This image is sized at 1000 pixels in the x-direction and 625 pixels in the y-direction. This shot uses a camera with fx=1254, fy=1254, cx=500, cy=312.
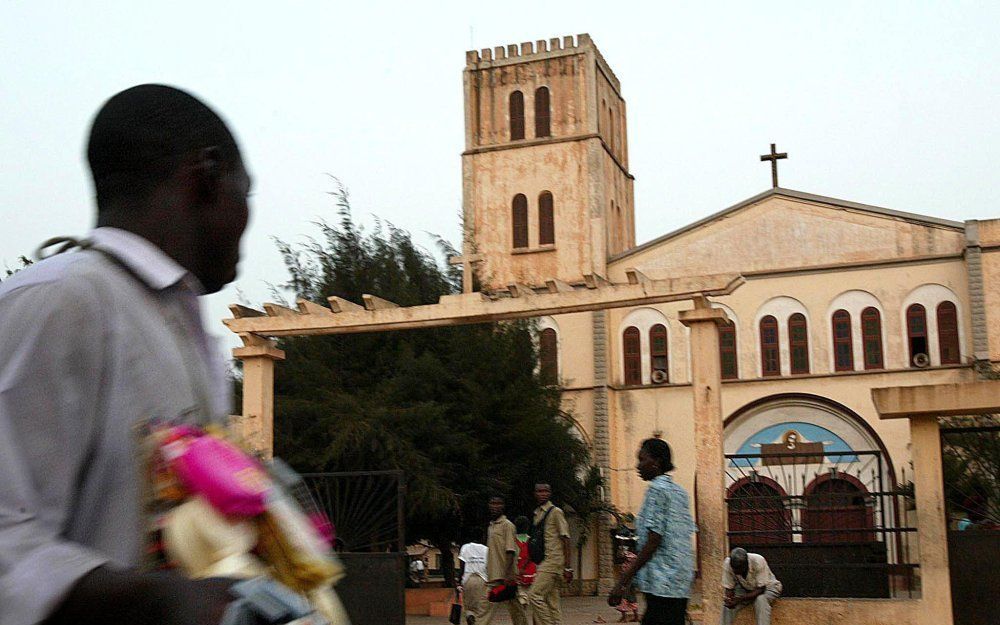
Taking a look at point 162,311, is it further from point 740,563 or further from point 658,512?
point 740,563

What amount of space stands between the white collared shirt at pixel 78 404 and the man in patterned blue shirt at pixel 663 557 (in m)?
6.56

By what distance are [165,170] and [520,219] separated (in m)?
36.4

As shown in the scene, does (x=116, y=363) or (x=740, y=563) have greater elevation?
(x=116, y=363)

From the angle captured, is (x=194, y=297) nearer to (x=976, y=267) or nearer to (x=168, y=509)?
(x=168, y=509)

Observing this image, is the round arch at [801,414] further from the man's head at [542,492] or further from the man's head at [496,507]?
the man's head at [542,492]

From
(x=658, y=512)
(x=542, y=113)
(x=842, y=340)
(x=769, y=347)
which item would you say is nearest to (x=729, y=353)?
(x=769, y=347)

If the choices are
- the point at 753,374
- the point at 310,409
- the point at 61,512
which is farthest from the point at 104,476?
the point at 753,374

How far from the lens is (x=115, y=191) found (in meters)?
1.61

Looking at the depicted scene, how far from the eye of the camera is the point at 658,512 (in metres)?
7.97

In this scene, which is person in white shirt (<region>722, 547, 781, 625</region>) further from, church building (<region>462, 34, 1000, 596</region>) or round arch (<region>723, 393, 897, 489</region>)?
round arch (<region>723, 393, 897, 489</region>)

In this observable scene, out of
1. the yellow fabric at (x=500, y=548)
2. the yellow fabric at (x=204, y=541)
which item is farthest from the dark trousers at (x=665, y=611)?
the yellow fabric at (x=204, y=541)

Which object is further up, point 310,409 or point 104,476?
point 310,409

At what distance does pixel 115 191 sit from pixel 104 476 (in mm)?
395

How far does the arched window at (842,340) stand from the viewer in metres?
33.4
